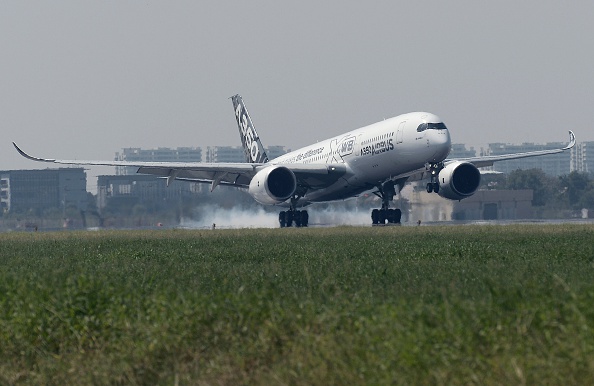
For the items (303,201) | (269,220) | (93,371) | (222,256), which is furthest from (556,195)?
(93,371)

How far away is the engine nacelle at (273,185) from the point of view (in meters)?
51.7

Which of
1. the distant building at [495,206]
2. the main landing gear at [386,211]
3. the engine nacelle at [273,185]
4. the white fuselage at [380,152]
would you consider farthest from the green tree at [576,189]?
the engine nacelle at [273,185]

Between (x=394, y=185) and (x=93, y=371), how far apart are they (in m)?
39.3

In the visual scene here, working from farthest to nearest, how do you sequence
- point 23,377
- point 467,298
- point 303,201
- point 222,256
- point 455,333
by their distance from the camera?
point 303,201 → point 222,256 → point 23,377 → point 467,298 → point 455,333

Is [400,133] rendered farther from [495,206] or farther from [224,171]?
[495,206]

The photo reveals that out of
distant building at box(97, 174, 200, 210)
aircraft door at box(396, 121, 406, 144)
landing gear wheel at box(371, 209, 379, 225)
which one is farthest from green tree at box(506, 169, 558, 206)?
aircraft door at box(396, 121, 406, 144)

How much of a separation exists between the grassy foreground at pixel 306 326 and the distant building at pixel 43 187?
8784cm

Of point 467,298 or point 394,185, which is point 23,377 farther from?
point 394,185

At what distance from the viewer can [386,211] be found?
176ft

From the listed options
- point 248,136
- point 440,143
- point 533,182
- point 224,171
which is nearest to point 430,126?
point 440,143

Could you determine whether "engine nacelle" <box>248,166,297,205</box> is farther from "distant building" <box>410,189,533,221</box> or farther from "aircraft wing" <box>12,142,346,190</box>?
"distant building" <box>410,189,533,221</box>

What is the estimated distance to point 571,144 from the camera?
2021 inches

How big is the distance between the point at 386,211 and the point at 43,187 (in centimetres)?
6438

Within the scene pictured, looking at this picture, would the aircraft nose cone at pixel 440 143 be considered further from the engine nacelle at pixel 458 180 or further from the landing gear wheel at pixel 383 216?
the landing gear wheel at pixel 383 216
